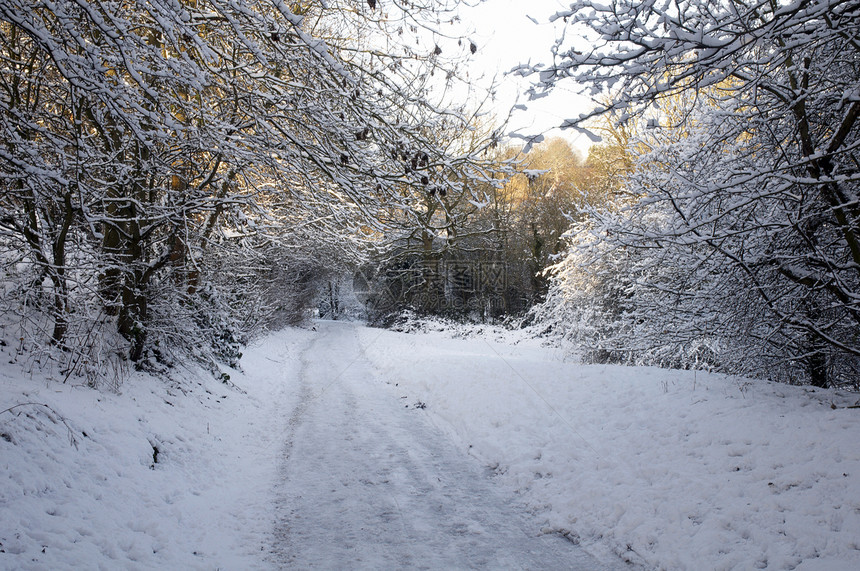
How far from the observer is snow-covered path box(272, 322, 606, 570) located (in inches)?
152

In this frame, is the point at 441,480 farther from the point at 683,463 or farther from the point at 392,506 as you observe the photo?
the point at 683,463

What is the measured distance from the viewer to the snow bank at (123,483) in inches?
133

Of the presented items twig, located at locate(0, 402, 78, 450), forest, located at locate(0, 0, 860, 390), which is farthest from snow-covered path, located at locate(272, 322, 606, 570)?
forest, located at locate(0, 0, 860, 390)

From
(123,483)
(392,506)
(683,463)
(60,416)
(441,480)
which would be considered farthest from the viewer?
(441,480)

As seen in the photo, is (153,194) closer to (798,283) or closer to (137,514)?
(137,514)

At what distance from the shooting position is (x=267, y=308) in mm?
14742

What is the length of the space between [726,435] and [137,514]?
5933 mm

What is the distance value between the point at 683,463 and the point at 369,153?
496cm

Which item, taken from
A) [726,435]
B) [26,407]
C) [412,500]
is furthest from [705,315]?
[26,407]

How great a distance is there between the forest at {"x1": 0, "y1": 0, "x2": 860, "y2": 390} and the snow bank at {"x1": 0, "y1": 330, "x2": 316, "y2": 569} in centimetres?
89

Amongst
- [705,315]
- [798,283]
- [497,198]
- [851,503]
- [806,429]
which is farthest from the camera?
[497,198]

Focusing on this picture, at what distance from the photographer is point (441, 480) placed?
5504 mm

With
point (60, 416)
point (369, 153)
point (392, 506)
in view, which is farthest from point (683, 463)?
point (60, 416)

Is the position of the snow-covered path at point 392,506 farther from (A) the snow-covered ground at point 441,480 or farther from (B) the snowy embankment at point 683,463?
(B) the snowy embankment at point 683,463
